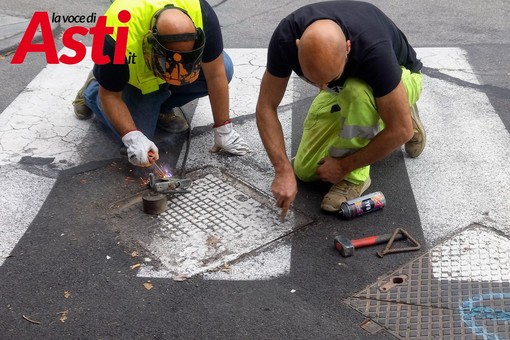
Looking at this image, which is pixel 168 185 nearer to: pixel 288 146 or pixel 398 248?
pixel 288 146

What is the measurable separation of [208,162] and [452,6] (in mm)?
4072

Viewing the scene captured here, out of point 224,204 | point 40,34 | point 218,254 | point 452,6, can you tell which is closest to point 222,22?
point 40,34

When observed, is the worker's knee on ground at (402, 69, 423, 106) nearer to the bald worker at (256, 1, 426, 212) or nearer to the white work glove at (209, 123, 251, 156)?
the bald worker at (256, 1, 426, 212)

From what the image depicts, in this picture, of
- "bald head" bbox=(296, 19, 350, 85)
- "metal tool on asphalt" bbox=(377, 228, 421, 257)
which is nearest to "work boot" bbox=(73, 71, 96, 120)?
"bald head" bbox=(296, 19, 350, 85)

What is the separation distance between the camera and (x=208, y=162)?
384 cm

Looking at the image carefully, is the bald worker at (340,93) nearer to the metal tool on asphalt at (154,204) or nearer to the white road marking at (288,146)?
the white road marking at (288,146)

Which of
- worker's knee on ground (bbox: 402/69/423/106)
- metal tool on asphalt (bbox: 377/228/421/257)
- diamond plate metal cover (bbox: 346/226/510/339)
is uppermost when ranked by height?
worker's knee on ground (bbox: 402/69/423/106)

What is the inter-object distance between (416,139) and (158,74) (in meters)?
1.55

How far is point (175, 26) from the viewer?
3.15m

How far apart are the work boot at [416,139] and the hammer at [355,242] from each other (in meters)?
0.82

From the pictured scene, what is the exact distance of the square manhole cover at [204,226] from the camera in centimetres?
297

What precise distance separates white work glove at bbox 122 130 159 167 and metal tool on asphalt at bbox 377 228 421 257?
1359mm

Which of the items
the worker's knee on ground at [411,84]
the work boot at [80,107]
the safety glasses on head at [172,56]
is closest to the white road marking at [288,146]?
the work boot at [80,107]

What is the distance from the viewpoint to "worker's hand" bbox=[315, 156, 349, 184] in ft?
10.9
